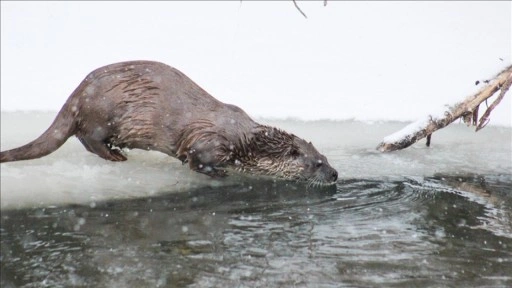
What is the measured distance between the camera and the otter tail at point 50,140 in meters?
3.73

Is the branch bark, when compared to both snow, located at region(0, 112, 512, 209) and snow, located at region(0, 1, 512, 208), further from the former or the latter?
snow, located at region(0, 112, 512, 209)

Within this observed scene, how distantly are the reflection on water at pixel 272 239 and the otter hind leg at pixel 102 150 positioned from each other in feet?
1.77

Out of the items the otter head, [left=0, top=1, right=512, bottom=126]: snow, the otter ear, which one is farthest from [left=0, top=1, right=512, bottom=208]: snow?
the otter ear

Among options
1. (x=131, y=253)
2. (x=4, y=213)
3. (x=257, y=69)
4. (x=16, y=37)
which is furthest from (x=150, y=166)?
(x=16, y=37)

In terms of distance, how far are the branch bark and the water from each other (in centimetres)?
17

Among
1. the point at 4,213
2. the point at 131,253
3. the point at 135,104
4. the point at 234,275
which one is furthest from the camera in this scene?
the point at 135,104

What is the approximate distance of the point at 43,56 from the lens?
21.1 feet

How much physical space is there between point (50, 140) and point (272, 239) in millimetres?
1439

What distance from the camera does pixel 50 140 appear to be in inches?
152

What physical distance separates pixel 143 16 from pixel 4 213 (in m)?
4.00

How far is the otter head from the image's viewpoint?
4.06 m

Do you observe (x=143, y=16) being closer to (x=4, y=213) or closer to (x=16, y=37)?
(x=16, y=37)

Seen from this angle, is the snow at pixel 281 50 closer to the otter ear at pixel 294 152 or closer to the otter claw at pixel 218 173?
the otter ear at pixel 294 152

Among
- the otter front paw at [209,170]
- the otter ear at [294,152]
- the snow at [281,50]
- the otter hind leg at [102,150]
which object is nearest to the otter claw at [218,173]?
the otter front paw at [209,170]
